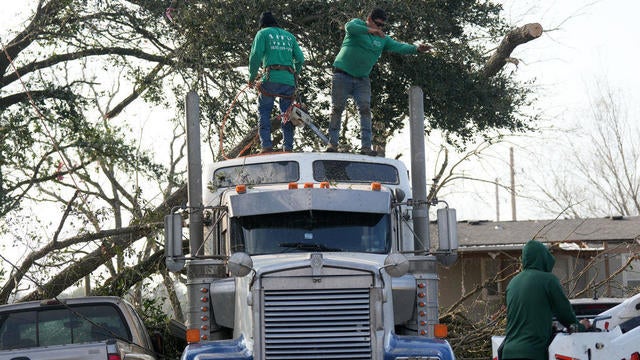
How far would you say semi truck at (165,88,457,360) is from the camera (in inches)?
417

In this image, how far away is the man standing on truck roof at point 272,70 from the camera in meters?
14.1

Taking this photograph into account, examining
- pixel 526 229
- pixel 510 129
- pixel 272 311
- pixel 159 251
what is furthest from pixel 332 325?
pixel 526 229

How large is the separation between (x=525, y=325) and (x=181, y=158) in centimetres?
2154

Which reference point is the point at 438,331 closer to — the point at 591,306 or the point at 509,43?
the point at 591,306

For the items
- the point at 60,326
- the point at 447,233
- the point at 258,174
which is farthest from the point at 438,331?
the point at 60,326

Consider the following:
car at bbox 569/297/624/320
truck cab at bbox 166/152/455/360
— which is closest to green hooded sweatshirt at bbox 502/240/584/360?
truck cab at bbox 166/152/455/360

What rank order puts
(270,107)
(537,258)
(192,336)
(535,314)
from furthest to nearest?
1. (270,107)
2. (192,336)
3. (537,258)
4. (535,314)

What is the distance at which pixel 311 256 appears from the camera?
10695 millimetres

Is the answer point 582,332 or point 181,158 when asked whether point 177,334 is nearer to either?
point 582,332

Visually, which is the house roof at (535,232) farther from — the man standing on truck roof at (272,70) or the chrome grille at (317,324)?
the chrome grille at (317,324)

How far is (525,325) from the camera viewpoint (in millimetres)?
8984

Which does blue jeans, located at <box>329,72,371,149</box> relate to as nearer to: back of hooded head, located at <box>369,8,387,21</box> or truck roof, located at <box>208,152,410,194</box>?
back of hooded head, located at <box>369,8,387,21</box>

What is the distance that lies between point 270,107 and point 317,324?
4.36 metres

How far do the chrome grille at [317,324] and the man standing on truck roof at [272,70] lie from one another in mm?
3683
